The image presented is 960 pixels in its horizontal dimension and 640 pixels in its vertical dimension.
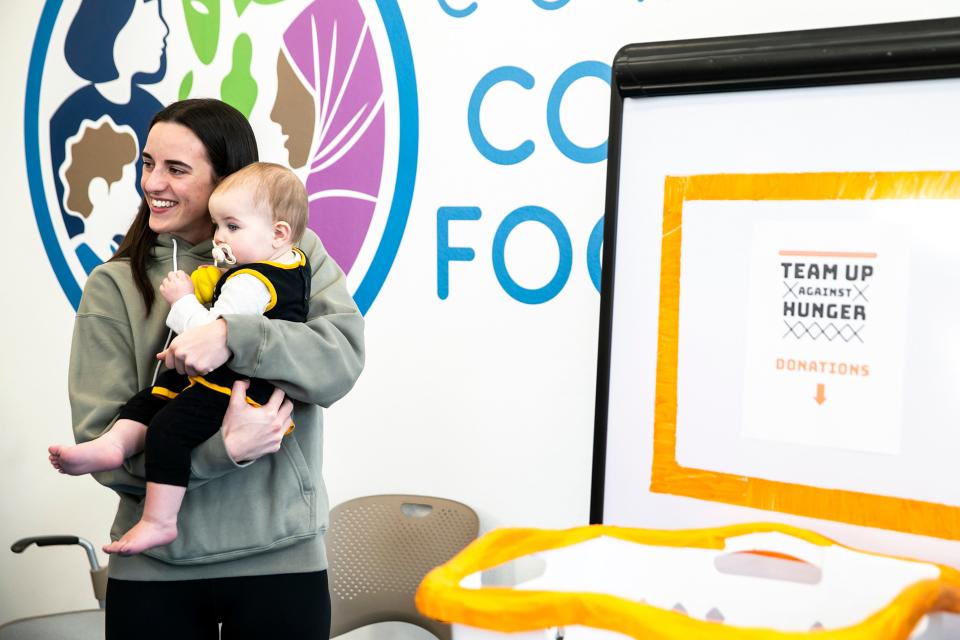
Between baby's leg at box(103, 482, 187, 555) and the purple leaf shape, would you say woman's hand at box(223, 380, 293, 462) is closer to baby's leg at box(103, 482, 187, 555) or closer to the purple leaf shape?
baby's leg at box(103, 482, 187, 555)

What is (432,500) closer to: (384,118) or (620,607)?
(384,118)

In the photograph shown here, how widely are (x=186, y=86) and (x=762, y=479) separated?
6.70 feet

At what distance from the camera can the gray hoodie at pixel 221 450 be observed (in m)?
1.33

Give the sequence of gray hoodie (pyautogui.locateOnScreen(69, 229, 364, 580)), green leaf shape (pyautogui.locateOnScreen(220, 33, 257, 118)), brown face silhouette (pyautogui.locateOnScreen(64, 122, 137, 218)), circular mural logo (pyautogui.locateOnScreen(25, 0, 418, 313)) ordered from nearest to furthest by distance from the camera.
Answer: gray hoodie (pyautogui.locateOnScreen(69, 229, 364, 580)), circular mural logo (pyautogui.locateOnScreen(25, 0, 418, 313)), green leaf shape (pyautogui.locateOnScreen(220, 33, 257, 118)), brown face silhouette (pyautogui.locateOnScreen(64, 122, 137, 218))

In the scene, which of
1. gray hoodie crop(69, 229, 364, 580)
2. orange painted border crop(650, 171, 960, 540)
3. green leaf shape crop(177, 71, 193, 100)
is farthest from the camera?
green leaf shape crop(177, 71, 193, 100)

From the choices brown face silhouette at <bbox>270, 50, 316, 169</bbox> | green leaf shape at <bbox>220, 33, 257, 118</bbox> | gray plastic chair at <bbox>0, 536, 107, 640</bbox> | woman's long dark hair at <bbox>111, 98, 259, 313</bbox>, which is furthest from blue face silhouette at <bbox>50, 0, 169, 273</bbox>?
woman's long dark hair at <bbox>111, 98, 259, 313</bbox>

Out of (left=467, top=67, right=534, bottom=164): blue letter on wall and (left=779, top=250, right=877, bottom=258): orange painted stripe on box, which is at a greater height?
(left=467, top=67, right=534, bottom=164): blue letter on wall

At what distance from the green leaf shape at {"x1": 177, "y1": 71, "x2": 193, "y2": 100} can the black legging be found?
1.52 metres

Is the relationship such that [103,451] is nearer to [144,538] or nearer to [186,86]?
[144,538]

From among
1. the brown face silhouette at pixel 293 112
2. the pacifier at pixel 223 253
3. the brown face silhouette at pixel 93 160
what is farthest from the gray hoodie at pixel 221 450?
the brown face silhouette at pixel 93 160

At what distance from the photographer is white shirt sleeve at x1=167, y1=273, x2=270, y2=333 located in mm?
1301

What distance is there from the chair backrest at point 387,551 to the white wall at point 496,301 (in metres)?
0.08

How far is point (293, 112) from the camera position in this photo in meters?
2.30

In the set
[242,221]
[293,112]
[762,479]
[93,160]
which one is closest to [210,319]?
[242,221]
